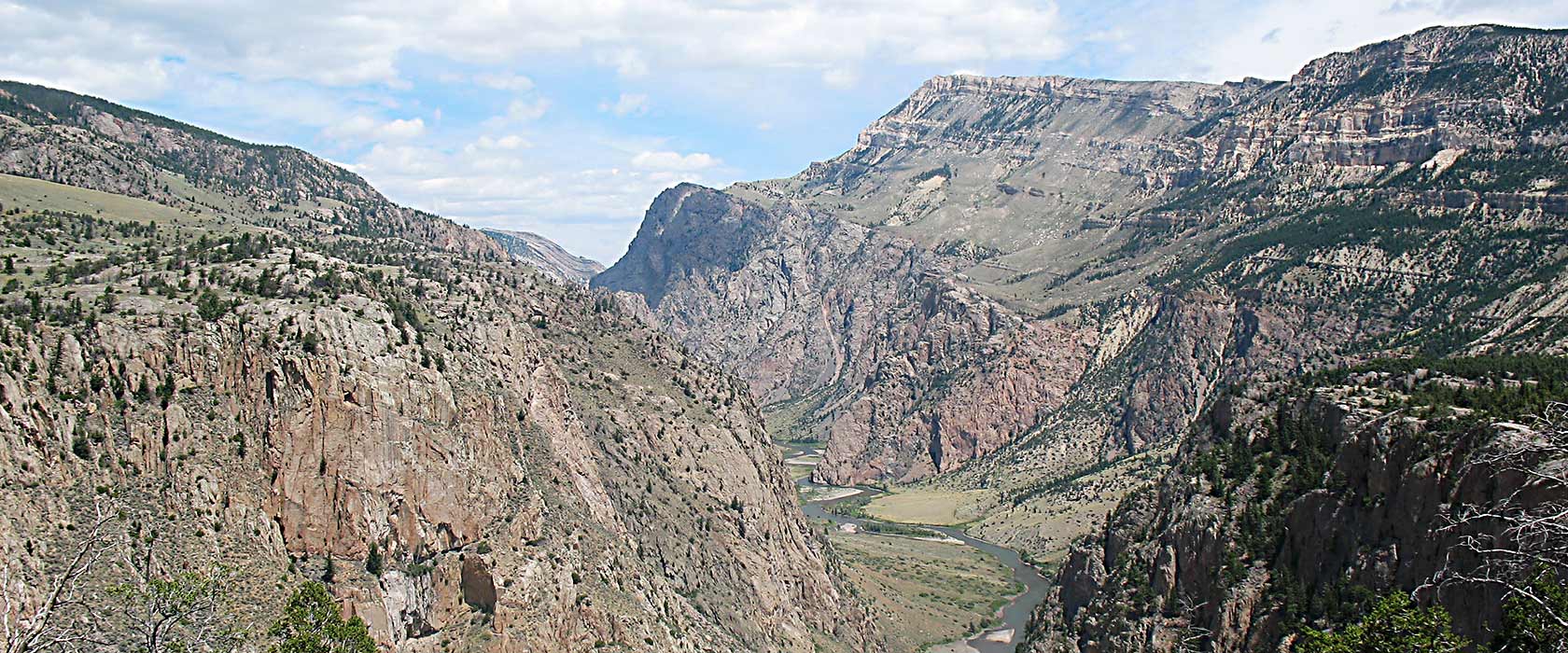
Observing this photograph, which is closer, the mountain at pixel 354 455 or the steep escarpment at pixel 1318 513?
the steep escarpment at pixel 1318 513

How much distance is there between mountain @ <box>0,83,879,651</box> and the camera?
2840 inches

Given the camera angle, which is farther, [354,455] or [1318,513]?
[1318,513]

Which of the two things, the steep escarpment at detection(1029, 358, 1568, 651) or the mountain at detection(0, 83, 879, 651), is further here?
the mountain at detection(0, 83, 879, 651)

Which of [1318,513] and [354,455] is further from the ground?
[1318,513]

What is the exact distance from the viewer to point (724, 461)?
492 feet

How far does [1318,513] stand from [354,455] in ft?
214

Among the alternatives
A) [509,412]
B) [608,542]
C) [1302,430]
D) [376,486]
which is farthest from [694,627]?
[1302,430]

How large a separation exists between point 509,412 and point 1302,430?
6396 centimetres

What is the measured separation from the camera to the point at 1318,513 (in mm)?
88688

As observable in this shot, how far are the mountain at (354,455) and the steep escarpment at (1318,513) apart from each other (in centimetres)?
3710

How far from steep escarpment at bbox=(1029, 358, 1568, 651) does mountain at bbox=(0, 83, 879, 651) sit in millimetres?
37102

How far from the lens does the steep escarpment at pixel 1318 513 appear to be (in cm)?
7056

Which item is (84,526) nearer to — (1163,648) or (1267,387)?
(1163,648)

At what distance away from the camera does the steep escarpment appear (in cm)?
7056
